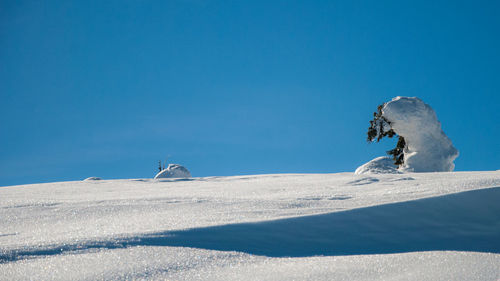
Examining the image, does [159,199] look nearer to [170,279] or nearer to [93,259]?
[93,259]

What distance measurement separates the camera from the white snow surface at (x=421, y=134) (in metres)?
7.57

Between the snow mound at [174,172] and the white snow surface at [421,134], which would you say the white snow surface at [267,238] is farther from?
the snow mound at [174,172]

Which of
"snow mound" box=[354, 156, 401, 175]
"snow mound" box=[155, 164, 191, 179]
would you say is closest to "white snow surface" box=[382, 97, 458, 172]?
"snow mound" box=[354, 156, 401, 175]

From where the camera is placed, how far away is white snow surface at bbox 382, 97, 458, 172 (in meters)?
7.57

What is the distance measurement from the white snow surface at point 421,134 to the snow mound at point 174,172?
267 inches

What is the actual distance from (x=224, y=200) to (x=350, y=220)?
87 cm

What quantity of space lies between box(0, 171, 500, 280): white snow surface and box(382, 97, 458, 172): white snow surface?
5362 millimetres

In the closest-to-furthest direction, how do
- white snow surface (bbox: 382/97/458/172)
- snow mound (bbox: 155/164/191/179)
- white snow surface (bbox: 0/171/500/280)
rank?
white snow surface (bbox: 0/171/500/280)
white snow surface (bbox: 382/97/458/172)
snow mound (bbox: 155/164/191/179)

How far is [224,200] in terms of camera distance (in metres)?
2.45

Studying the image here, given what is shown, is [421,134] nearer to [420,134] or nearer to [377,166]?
[420,134]

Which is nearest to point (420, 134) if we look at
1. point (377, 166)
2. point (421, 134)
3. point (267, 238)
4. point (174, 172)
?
point (421, 134)

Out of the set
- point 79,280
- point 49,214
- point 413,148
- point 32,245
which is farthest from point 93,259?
point 413,148

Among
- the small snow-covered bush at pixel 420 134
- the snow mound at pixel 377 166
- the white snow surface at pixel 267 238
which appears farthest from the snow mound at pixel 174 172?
the white snow surface at pixel 267 238

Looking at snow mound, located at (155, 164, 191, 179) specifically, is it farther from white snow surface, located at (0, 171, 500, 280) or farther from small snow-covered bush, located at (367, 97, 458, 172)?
white snow surface, located at (0, 171, 500, 280)
